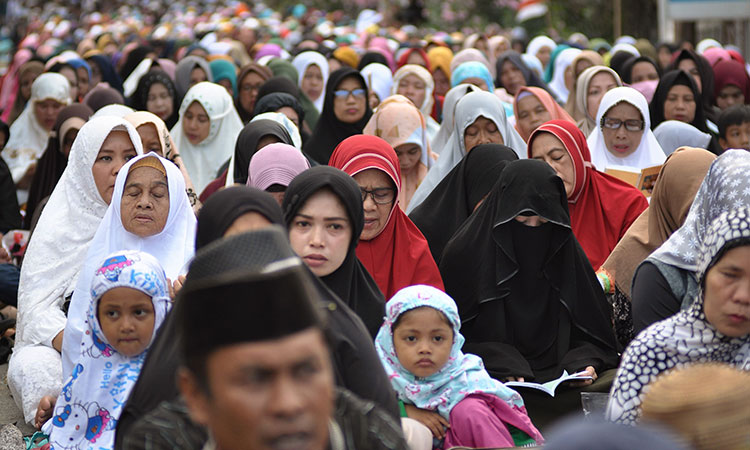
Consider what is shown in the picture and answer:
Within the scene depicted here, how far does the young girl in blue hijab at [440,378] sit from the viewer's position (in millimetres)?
3838

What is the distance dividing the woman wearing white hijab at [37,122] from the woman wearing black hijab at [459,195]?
4830 mm

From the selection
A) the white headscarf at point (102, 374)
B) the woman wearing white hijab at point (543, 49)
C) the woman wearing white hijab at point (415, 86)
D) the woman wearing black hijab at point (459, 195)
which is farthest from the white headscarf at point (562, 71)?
the white headscarf at point (102, 374)

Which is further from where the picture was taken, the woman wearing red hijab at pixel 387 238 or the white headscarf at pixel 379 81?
the white headscarf at pixel 379 81

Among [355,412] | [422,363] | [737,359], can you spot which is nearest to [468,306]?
[422,363]

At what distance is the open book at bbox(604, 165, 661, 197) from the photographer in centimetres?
608

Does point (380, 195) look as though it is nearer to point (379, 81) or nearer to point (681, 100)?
point (681, 100)

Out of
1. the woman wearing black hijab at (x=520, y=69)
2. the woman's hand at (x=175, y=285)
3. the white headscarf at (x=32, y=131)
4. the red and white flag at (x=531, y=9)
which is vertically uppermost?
the red and white flag at (x=531, y=9)

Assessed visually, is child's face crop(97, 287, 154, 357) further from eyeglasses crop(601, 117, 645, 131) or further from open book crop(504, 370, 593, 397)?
eyeglasses crop(601, 117, 645, 131)

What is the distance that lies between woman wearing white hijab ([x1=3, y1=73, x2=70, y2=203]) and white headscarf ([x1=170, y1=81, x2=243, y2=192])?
1689 millimetres

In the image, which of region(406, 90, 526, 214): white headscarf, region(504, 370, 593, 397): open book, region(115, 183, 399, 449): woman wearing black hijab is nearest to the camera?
region(115, 183, 399, 449): woman wearing black hijab

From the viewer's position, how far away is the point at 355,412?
210 centimetres

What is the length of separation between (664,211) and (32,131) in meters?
6.59

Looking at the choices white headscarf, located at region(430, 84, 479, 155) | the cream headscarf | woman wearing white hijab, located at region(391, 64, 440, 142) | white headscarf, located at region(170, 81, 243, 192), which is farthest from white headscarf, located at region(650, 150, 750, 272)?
woman wearing white hijab, located at region(391, 64, 440, 142)

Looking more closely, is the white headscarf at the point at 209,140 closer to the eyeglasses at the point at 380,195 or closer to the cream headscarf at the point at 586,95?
the cream headscarf at the point at 586,95
